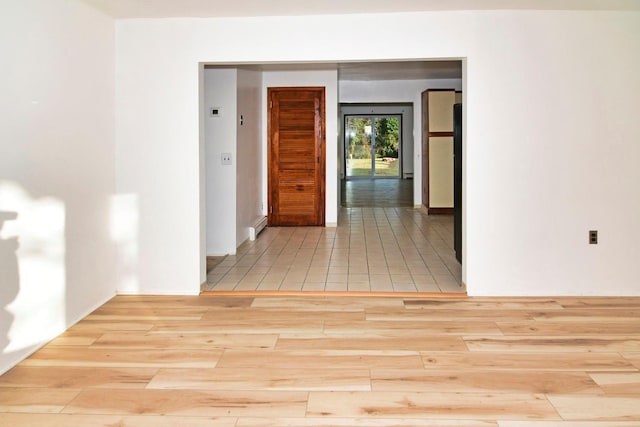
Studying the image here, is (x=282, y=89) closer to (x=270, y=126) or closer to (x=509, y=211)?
(x=270, y=126)

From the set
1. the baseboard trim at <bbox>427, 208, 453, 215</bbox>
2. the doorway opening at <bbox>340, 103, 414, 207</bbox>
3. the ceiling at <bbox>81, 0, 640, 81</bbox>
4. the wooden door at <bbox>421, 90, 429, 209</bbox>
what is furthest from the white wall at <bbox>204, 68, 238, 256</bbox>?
the doorway opening at <bbox>340, 103, 414, 207</bbox>

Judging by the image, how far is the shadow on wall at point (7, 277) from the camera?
306 cm

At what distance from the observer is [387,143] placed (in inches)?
821

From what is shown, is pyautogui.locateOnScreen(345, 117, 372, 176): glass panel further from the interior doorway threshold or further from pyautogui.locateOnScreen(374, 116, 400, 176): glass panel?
the interior doorway threshold

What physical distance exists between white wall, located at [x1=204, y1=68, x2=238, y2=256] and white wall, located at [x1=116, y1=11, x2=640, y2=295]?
5.99 ft

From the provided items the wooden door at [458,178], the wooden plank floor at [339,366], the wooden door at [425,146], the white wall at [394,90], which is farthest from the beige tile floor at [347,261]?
the white wall at [394,90]

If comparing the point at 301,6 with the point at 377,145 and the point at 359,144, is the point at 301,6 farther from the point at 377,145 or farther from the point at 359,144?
the point at 359,144

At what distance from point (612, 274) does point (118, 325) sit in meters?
3.60

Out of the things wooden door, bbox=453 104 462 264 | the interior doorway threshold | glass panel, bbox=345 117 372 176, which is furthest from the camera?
glass panel, bbox=345 117 372 176

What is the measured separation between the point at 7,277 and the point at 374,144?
18.4 metres

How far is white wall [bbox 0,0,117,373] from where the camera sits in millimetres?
3135

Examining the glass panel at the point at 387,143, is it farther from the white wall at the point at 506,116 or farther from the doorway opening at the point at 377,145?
the white wall at the point at 506,116

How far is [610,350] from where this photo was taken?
3.29 metres

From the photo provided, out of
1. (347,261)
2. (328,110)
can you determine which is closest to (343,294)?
(347,261)
